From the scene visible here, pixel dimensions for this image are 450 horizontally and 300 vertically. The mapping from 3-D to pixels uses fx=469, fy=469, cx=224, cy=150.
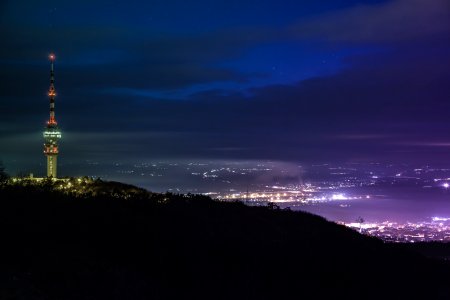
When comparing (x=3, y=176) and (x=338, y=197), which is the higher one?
(x=3, y=176)

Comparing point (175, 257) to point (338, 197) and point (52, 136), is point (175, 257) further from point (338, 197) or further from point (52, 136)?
point (338, 197)

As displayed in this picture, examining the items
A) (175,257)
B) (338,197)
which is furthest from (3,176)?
(338,197)

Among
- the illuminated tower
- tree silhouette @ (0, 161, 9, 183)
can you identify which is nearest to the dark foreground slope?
tree silhouette @ (0, 161, 9, 183)

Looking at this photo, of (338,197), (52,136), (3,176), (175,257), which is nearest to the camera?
(175,257)

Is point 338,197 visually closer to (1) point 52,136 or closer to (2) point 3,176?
(1) point 52,136

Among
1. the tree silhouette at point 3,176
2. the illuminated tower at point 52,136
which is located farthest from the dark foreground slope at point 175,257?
the illuminated tower at point 52,136

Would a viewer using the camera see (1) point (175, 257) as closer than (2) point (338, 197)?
Yes

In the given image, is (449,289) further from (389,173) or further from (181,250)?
(389,173)

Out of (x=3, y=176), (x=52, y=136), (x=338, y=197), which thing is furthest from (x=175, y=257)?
(x=338, y=197)

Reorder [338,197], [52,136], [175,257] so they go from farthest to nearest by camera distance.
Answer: [338,197], [52,136], [175,257]
